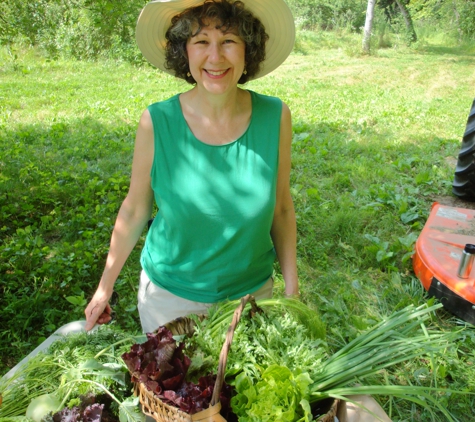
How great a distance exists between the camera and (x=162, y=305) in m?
1.96

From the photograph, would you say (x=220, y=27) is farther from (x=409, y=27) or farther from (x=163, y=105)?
(x=409, y=27)

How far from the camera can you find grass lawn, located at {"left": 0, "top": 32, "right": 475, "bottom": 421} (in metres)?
2.93

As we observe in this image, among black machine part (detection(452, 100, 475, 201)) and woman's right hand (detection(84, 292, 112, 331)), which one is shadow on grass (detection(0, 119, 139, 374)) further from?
black machine part (detection(452, 100, 475, 201))

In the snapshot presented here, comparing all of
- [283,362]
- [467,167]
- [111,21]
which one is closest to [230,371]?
[283,362]

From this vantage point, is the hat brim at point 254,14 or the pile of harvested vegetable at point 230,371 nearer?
the pile of harvested vegetable at point 230,371

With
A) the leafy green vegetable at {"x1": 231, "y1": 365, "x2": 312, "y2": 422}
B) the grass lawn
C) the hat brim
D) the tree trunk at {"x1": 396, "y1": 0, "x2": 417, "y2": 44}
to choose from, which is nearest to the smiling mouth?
the hat brim

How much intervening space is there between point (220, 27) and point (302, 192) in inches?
115

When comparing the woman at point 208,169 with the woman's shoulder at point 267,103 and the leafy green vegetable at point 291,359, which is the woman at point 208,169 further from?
the leafy green vegetable at point 291,359

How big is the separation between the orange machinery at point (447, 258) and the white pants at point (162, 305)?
52.9 inches

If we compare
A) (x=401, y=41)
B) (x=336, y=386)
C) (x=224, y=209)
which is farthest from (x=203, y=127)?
(x=401, y=41)

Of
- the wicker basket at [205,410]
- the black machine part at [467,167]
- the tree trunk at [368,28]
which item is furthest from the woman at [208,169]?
the tree trunk at [368,28]

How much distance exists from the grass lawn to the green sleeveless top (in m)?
0.79

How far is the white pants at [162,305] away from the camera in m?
1.92

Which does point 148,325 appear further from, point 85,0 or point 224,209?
point 85,0
